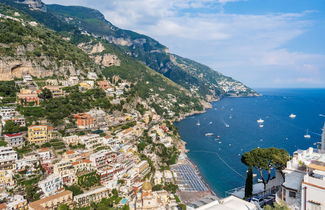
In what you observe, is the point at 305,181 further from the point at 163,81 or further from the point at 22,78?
the point at 163,81

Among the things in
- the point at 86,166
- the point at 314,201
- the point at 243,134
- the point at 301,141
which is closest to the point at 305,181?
the point at 314,201

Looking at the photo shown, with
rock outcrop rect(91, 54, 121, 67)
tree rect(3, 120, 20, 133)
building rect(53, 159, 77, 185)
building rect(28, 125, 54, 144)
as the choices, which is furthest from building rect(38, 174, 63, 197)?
rock outcrop rect(91, 54, 121, 67)

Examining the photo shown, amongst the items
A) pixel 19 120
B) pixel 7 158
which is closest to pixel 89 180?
pixel 7 158

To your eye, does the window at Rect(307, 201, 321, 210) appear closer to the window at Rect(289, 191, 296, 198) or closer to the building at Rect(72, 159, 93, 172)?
the window at Rect(289, 191, 296, 198)

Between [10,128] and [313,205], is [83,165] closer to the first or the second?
[10,128]

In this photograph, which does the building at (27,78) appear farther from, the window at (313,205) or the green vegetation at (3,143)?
the window at (313,205)
